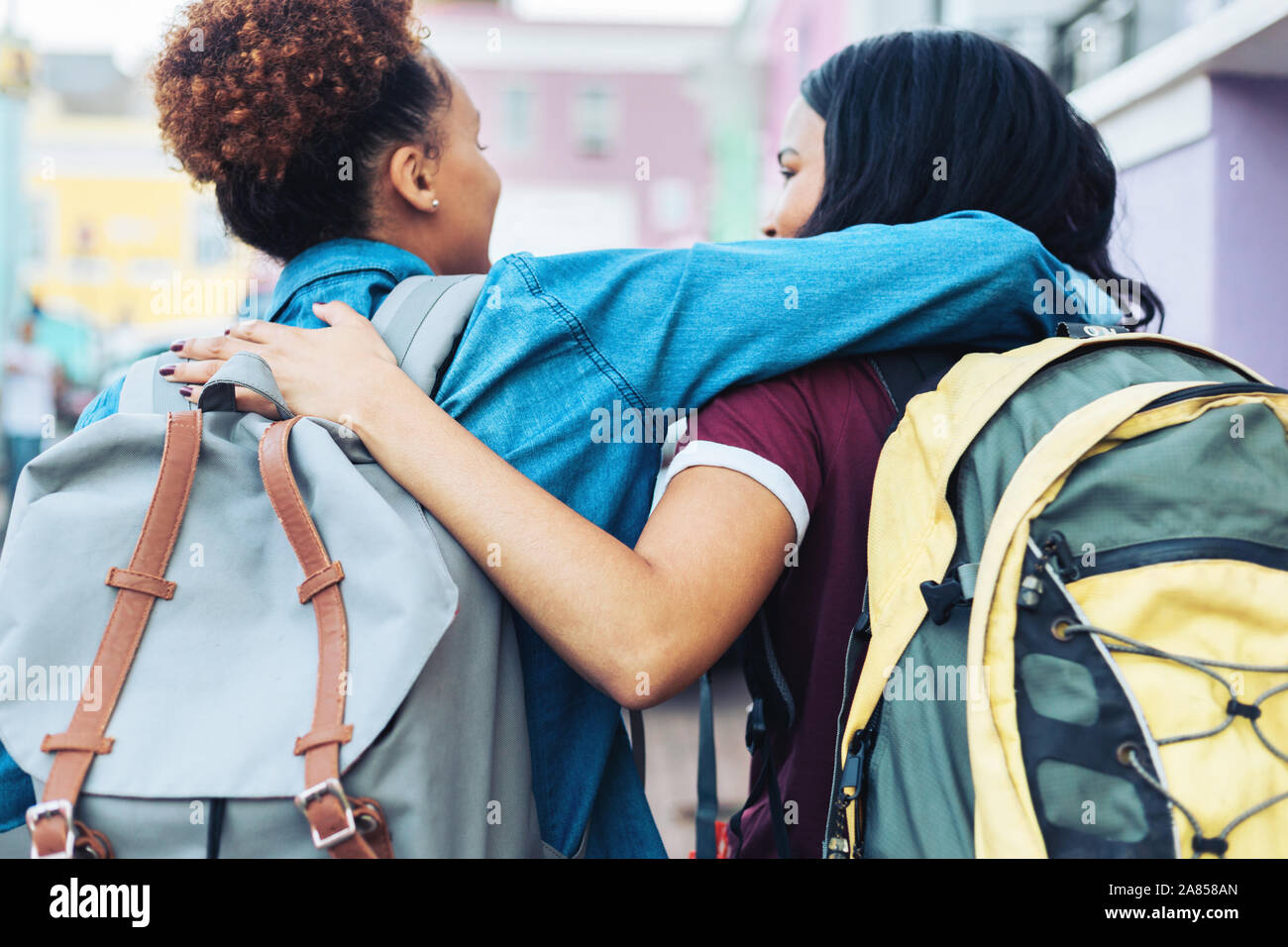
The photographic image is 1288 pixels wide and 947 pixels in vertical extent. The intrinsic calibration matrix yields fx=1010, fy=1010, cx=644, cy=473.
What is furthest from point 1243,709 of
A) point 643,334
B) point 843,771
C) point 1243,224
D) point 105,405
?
point 1243,224

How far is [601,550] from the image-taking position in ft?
3.79

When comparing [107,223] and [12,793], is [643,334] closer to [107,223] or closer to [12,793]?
[12,793]

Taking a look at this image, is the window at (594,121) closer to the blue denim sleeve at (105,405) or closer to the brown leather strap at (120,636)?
the blue denim sleeve at (105,405)

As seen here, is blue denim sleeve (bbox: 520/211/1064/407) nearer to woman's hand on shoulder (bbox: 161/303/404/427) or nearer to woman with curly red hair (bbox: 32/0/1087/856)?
woman with curly red hair (bbox: 32/0/1087/856)

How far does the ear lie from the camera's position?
64.2 inches

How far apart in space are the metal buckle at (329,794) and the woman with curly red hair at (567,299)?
12.5 inches

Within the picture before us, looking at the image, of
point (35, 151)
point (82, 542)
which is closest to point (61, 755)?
point (82, 542)

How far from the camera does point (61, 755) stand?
1.02 m

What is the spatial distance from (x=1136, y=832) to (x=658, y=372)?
74cm

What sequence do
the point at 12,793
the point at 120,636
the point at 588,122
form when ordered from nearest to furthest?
→ 1. the point at 120,636
2. the point at 12,793
3. the point at 588,122

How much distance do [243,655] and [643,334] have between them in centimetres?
61

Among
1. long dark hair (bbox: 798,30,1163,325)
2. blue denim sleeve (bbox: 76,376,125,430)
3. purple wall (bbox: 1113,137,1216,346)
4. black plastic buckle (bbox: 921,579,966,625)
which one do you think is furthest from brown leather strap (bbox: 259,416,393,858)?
purple wall (bbox: 1113,137,1216,346)

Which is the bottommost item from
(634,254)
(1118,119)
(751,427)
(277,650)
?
(277,650)
